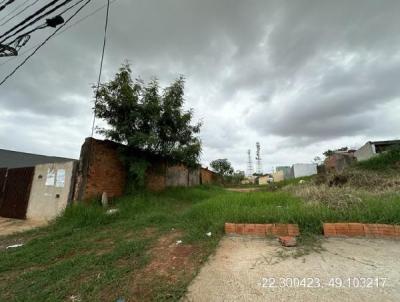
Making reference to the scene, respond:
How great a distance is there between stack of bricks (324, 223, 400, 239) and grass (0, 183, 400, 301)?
6.9 inches

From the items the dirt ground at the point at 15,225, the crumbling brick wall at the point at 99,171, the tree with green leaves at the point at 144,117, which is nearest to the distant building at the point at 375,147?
the tree with green leaves at the point at 144,117

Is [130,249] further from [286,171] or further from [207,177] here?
[286,171]

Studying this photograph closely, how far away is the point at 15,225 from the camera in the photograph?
663 centimetres

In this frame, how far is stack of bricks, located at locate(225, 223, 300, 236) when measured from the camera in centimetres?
347

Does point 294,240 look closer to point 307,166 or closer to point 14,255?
point 14,255

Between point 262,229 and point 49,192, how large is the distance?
668cm

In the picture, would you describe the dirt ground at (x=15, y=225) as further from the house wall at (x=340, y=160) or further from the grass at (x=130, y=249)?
the house wall at (x=340, y=160)

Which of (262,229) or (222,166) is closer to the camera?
(262,229)

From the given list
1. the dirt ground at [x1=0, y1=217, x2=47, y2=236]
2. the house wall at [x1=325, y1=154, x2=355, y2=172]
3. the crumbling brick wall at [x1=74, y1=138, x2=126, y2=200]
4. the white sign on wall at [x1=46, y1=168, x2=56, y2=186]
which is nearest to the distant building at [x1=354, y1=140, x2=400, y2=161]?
the house wall at [x1=325, y1=154, x2=355, y2=172]

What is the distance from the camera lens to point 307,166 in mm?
26891

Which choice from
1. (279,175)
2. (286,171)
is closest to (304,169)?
(286,171)

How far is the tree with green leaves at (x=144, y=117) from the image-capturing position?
7227 millimetres

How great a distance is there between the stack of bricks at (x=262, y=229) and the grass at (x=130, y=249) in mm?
151

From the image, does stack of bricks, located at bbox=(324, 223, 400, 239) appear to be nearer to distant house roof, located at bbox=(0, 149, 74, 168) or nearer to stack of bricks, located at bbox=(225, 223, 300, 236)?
stack of bricks, located at bbox=(225, 223, 300, 236)
